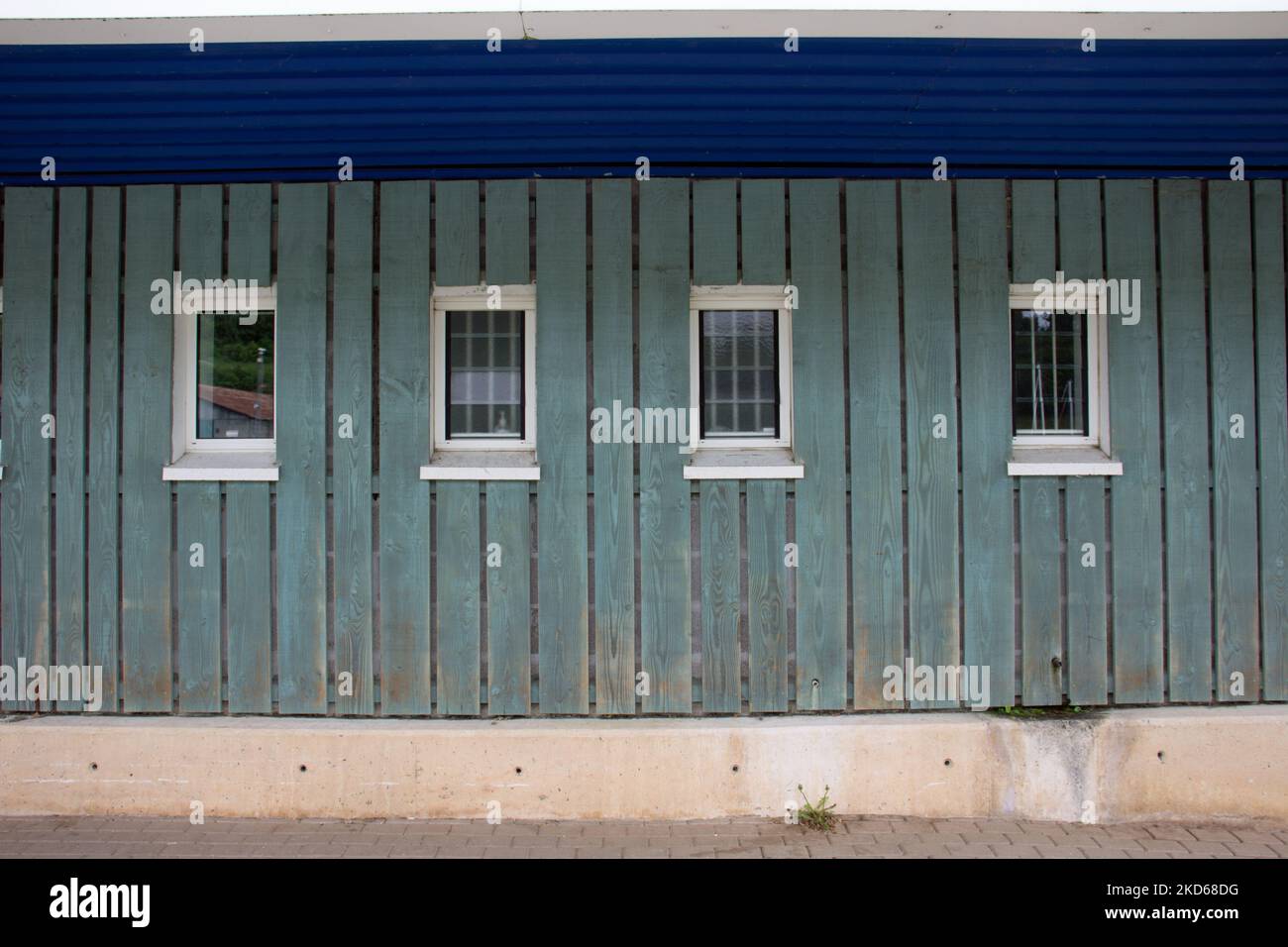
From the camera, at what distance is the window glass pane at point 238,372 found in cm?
637

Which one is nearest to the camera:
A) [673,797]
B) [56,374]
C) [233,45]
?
[233,45]

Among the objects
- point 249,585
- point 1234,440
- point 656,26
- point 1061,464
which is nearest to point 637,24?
point 656,26

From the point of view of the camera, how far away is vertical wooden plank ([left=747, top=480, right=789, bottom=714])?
6113 mm

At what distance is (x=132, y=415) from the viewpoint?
6.24m

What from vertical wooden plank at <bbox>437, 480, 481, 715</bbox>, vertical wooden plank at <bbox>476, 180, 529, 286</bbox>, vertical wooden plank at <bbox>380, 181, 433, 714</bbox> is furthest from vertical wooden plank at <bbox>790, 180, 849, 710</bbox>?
vertical wooden plank at <bbox>380, 181, 433, 714</bbox>

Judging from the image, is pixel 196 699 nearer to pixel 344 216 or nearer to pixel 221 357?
pixel 221 357

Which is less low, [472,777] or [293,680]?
[293,680]

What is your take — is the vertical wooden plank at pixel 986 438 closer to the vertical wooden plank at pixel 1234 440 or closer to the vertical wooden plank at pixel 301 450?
the vertical wooden plank at pixel 1234 440

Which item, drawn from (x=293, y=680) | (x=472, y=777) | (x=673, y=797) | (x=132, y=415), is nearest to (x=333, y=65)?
(x=132, y=415)

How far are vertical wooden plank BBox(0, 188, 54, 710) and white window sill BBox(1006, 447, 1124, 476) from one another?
19.5 feet

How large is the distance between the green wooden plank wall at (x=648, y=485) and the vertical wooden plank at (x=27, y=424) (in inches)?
1.0

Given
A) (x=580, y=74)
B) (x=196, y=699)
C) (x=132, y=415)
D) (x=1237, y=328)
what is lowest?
(x=196, y=699)

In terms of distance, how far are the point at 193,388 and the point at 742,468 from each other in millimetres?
3467

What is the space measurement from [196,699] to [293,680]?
61cm
